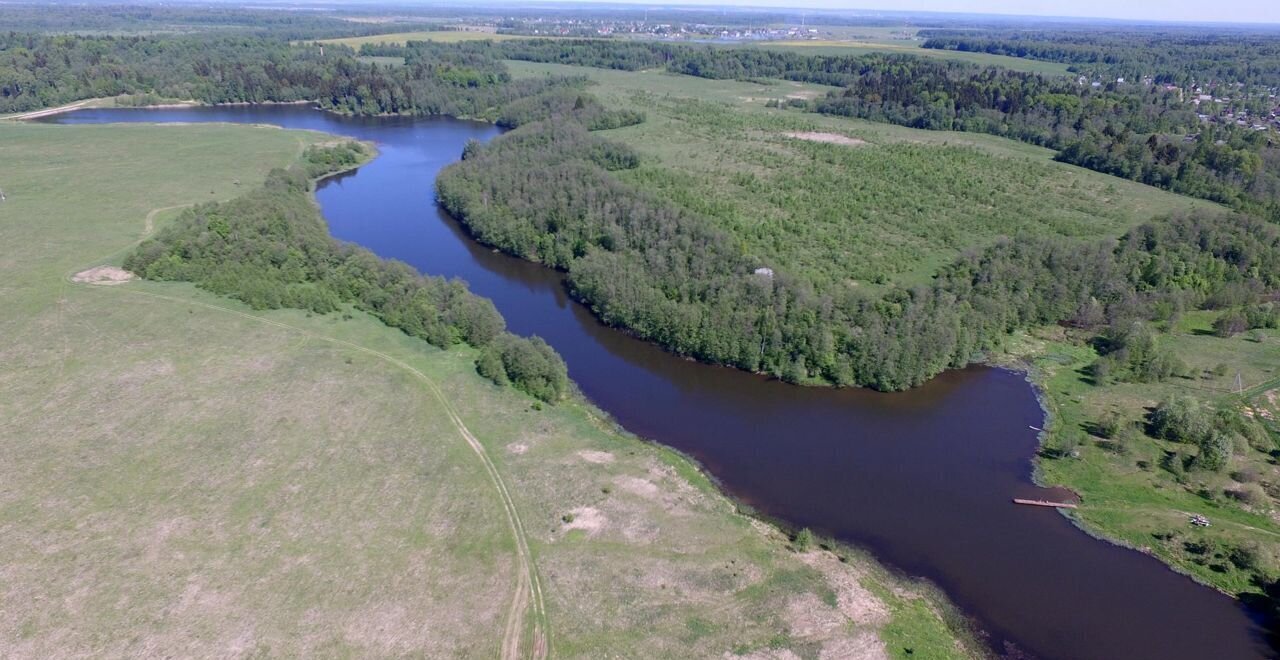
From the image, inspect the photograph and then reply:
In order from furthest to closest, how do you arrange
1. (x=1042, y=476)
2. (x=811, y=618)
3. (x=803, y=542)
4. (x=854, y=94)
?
(x=854, y=94) < (x=1042, y=476) < (x=803, y=542) < (x=811, y=618)

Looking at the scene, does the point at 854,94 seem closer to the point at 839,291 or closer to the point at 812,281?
the point at 812,281

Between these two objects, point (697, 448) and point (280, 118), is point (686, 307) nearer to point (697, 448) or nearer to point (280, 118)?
point (697, 448)

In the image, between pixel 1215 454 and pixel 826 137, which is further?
pixel 826 137

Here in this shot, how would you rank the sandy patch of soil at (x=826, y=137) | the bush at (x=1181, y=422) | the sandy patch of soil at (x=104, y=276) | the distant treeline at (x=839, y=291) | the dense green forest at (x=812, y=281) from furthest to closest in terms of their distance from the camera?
1. the sandy patch of soil at (x=826, y=137)
2. the sandy patch of soil at (x=104, y=276)
3. the dense green forest at (x=812, y=281)
4. the distant treeline at (x=839, y=291)
5. the bush at (x=1181, y=422)

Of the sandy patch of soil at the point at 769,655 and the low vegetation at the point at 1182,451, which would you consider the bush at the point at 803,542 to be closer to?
the sandy patch of soil at the point at 769,655

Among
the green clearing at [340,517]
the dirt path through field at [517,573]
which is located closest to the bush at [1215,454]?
the green clearing at [340,517]

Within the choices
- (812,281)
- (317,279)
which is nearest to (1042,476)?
(812,281)

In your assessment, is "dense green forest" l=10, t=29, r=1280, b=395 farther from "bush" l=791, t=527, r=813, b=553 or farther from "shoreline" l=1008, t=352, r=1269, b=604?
"bush" l=791, t=527, r=813, b=553

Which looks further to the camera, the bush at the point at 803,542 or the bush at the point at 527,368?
the bush at the point at 527,368
